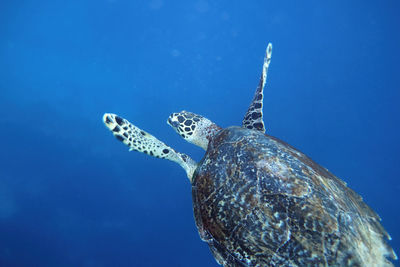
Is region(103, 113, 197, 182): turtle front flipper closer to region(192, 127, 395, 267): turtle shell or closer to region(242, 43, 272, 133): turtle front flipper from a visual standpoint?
region(192, 127, 395, 267): turtle shell

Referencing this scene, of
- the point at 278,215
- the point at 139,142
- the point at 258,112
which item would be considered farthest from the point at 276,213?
the point at 139,142

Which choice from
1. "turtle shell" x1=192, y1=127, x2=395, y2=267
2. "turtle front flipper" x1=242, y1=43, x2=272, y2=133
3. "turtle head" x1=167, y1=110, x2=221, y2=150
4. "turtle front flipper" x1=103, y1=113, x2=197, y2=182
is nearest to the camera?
"turtle shell" x1=192, y1=127, x2=395, y2=267

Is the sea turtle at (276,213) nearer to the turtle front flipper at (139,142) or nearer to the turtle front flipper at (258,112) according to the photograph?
the turtle front flipper at (139,142)

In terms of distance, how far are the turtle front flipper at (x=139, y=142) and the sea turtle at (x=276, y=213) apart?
664mm

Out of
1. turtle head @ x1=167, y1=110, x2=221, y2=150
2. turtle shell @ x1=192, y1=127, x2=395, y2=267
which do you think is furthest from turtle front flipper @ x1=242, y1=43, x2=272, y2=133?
turtle shell @ x1=192, y1=127, x2=395, y2=267

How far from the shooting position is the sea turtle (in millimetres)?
1895

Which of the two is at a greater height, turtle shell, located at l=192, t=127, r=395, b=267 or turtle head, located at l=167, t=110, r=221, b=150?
turtle head, located at l=167, t=110, r=221, b=150

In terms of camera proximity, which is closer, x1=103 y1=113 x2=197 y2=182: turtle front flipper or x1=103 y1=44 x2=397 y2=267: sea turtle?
x1=103 y1=44 x2=397 y2=267: sea turtle

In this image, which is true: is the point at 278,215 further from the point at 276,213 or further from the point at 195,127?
the point at 195,127

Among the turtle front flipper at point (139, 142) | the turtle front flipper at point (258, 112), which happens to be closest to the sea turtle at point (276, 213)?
the turtle front flipper at point (139, 142)

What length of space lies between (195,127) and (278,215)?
7.68 ft

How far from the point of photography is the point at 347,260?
180 centimetres

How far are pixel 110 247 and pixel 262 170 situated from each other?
40.6ft

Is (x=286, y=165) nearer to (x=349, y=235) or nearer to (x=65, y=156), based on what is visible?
(x=349, y=235)
